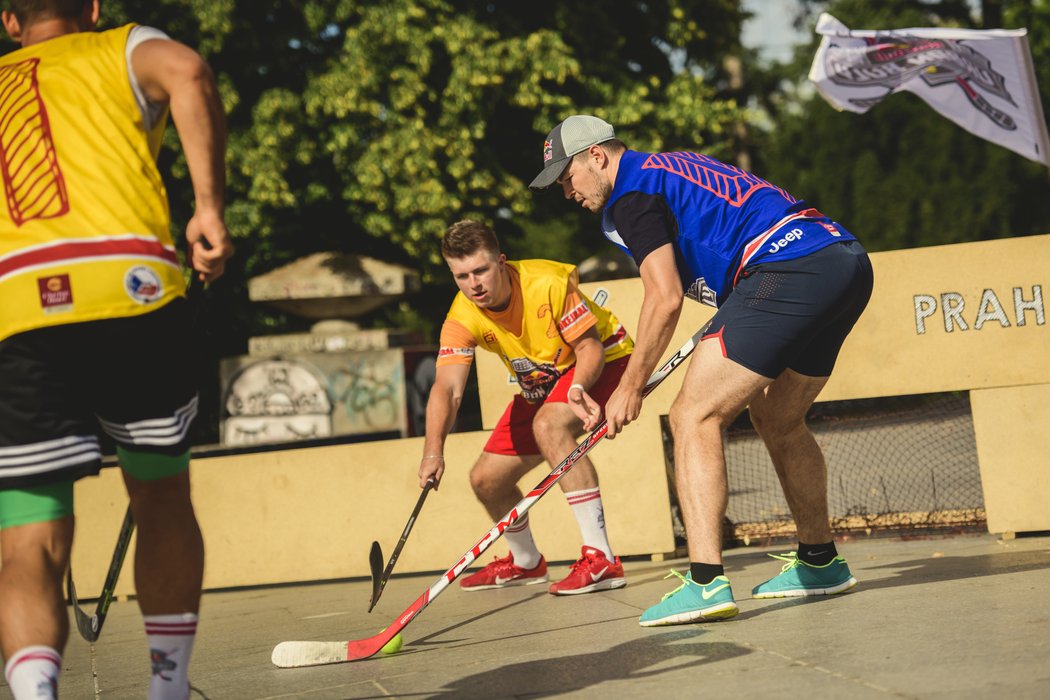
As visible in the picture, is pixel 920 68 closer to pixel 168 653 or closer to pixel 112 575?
pixel 112 575

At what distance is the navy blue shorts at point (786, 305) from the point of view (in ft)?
13.5

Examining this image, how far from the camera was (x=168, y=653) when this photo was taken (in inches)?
110

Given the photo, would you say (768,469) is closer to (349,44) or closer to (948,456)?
(948,456)

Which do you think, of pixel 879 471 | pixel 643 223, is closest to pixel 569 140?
→ pixel 643 223

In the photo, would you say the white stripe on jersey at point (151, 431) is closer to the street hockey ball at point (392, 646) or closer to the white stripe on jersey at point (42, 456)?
the white stripe on jersey at point (42, 456)

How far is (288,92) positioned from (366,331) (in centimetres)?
336

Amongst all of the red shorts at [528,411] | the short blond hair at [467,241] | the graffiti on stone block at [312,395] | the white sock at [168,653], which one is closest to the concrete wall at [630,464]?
the red shorts at [528,411]

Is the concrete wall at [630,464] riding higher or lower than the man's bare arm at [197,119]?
lower

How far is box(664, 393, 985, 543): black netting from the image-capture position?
7.11 m

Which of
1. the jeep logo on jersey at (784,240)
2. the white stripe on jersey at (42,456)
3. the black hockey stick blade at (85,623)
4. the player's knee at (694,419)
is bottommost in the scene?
the black hockey stick blade at (85,623)

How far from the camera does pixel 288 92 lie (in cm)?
1616

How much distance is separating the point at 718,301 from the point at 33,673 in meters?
2.81

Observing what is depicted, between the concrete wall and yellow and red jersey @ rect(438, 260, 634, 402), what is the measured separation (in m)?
0.83

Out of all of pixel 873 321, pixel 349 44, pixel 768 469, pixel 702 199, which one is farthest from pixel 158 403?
pixel 349 44
